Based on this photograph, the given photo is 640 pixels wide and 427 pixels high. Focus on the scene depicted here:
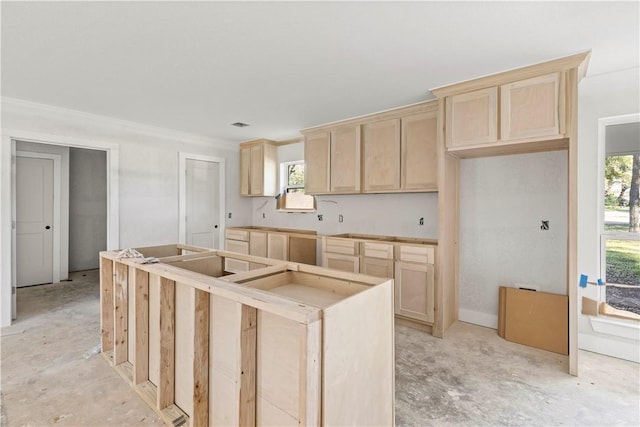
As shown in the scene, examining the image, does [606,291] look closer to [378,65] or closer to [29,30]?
[378,65]

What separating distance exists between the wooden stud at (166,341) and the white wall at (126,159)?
9.24 feet

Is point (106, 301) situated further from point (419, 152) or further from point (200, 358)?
point (419, 152)

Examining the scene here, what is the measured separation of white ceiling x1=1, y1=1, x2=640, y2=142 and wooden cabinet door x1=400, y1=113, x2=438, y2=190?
0.30 metres

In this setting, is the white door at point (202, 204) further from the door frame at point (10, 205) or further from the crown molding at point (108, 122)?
the door frame at point (10, 205)

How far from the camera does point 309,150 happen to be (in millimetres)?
4453

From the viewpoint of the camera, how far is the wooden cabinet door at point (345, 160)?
12.9ft

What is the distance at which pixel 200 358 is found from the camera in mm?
1653

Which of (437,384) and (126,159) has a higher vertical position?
(126,159)

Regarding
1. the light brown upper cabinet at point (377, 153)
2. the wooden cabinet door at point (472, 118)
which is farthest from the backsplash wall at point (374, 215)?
the wooden cabinet door at point (472, 118)

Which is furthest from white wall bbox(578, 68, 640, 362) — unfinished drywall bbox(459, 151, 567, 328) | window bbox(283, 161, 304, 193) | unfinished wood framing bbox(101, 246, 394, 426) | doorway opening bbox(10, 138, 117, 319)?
doorway opening bbox(10, 138, 117, 319)

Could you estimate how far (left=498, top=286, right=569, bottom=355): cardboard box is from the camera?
9.06 feet

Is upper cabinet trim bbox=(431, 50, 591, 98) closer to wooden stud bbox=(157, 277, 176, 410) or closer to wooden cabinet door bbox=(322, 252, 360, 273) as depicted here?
wooden cabinet door bbox=(322, 252, 360, 273)

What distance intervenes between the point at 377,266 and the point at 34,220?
5.56 metres

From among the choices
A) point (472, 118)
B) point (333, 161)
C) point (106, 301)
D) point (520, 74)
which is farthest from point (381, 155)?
point (106, 301)
